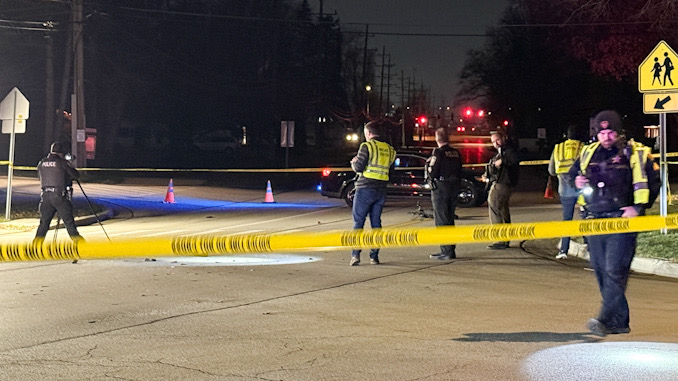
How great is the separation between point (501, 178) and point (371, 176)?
289 cm

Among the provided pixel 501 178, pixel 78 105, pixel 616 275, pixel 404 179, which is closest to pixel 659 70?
pixel 501 178

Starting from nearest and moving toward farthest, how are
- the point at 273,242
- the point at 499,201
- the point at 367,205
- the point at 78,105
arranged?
the point at 273,242
the point at 367,205
the point at 499,201
the point at 78,105

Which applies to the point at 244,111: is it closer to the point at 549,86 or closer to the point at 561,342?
the point at 549,86

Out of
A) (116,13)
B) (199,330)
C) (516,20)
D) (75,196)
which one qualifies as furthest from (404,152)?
(516,20)

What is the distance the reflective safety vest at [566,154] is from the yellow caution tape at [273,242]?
4023 millimetres

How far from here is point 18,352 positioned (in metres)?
6.83

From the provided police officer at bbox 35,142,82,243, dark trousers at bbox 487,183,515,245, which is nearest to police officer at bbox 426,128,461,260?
dark trousers at bbox 487,183,515,245

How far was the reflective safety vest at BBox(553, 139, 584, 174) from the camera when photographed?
1195cm

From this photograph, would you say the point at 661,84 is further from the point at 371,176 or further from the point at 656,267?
the point at 371,176

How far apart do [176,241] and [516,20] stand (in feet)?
254

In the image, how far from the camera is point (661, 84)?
1317cm

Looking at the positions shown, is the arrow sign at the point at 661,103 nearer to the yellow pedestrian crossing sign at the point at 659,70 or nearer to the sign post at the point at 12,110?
the yellow pedestrian crossing sign at the point at 659,70

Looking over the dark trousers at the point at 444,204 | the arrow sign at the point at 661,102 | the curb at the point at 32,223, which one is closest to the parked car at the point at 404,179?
the curb at the point at 32,223

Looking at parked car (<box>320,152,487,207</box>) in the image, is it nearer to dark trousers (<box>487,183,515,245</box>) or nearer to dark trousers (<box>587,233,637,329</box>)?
dark trousers (<box>487,183,515,245</box>)
